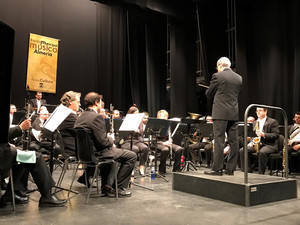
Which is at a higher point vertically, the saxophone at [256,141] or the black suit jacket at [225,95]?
the black suit jacket at [225,95]

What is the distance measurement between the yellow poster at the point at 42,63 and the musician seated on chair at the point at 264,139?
5697mm

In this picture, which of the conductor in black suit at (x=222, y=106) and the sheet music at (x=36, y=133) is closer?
the conductor in black suit at (x=222, y=106)

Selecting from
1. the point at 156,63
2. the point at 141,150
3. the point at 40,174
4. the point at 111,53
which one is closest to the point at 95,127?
the point at 40,174

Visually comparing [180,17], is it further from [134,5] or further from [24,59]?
[24,59]

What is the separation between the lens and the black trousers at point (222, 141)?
398 centimetres

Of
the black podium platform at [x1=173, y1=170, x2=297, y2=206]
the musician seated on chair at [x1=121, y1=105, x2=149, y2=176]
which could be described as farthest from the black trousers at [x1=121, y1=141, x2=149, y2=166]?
the black podium platform at [x1=173, y1=170, x2=297, y2=206]

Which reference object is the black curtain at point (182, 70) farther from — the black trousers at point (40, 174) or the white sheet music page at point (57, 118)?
the black trousers at point (40, 174)

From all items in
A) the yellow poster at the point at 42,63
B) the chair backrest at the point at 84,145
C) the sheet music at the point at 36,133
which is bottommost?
the chair backrest at the point at 84,145

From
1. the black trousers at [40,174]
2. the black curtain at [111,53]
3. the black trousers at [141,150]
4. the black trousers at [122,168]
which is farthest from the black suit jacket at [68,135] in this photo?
the black curtain at [111,53]

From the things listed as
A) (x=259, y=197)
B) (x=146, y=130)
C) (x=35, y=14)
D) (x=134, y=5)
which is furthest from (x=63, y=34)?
(x=259, y=197)

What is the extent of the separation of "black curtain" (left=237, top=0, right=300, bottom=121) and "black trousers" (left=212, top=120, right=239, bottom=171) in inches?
130

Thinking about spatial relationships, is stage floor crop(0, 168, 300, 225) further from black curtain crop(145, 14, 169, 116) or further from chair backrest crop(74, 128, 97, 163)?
black curtain crop(145, 14, 169, 116)

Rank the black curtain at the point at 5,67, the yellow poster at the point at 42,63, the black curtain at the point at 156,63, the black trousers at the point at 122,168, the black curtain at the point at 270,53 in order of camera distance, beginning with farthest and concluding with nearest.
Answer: the black curtain at the point at 156,63
the yellow poster at the point at 42,63
the black curtain at the point at 270,53
the black trousers at the point at 122,168
the black curtain at the point at 5,67

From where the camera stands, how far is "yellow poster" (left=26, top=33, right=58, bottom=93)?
8359mm
